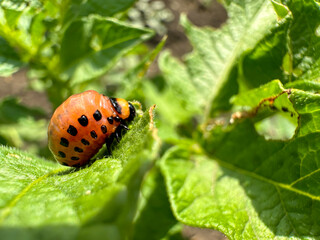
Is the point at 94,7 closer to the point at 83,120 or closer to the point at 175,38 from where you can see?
the point at 83,120

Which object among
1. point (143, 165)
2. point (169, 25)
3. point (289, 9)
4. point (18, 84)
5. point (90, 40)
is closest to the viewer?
point (143, 165)

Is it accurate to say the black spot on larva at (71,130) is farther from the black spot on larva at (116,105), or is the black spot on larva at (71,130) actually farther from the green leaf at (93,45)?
Answer: the green leaf at (93,45)

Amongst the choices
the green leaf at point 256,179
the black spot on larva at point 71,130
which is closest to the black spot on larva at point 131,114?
the black spot on larva at point 71,130

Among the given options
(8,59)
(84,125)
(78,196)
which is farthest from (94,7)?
(78,196)

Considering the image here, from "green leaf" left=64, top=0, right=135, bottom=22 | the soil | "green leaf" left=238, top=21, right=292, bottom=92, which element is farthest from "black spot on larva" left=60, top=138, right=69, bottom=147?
the soil

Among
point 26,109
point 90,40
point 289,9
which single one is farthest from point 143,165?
point 26,109

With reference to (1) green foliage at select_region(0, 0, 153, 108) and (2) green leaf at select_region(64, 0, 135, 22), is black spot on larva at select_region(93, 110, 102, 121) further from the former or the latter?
(2) green leaf at select_region(64, 0, 135, 22)

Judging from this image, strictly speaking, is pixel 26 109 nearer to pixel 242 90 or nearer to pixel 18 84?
pixel 242 90
